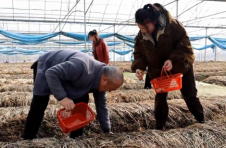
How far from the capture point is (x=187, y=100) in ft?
8.89

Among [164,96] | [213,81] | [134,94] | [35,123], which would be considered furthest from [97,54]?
[213,81]

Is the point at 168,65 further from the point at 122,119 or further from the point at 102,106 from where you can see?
the point at 122,119

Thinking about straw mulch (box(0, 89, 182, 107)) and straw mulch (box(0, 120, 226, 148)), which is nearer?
straw mulch (box(0, 120, 226, 148))

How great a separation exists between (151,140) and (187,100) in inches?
30.2

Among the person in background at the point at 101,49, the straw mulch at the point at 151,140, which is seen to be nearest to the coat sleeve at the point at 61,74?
the straw mulch at the point at 151,140

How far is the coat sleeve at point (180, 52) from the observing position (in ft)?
7.82

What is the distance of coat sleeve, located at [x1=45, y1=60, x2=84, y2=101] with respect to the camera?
73.6 inches

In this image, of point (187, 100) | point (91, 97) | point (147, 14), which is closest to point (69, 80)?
point (147, 14)

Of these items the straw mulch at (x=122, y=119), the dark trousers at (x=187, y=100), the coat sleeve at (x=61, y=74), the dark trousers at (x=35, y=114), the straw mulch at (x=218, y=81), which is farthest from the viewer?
the straw mulch at (x=218, y=81)

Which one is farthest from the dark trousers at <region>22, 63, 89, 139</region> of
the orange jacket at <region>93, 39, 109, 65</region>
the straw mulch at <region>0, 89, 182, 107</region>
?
the orange jacket at <region>93, 39, 109, 65</region>

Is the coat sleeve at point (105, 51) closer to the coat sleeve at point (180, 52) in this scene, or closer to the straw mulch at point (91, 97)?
the straw mulch at point (91, 97)

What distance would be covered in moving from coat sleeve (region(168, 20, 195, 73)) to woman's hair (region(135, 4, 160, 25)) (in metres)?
0.27

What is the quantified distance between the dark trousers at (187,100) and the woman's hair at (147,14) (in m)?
0.77

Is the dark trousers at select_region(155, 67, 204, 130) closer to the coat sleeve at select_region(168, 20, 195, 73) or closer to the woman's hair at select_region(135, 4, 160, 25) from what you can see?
the coat sleeve at select_region(168, 20, 195, 73)
